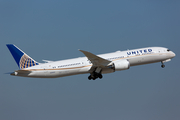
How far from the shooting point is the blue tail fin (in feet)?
134

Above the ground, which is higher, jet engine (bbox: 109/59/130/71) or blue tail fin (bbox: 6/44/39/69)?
blue tail fin (bbox: 6/44/39/69)

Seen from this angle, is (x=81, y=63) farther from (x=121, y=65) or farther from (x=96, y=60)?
(x=121, y=65)

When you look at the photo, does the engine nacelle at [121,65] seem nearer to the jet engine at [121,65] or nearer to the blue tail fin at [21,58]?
the jet engine at [121,65]

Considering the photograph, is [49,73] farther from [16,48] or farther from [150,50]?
[150,50]

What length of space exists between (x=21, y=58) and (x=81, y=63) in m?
10.2

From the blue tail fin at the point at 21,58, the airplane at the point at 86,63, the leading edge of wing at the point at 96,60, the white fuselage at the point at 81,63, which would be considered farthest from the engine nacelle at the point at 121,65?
the blue tail fin at the point at 21,58

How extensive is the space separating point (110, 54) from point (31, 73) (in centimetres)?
1369

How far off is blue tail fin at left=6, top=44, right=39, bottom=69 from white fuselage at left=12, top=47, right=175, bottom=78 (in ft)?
3.19

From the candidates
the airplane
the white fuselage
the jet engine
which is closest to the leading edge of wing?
the airplane

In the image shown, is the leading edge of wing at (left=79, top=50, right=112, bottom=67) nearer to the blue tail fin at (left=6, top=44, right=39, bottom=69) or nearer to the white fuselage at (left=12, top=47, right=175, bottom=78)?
the white fuselage at (left=12, top=47, right=175, bottom=78)

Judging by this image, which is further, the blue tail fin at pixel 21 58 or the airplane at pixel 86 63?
the blue tail fin at pixel 21 58

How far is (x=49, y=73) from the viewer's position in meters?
39.9

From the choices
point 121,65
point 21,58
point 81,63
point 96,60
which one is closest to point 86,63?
point 81,63

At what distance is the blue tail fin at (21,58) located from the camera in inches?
1610
